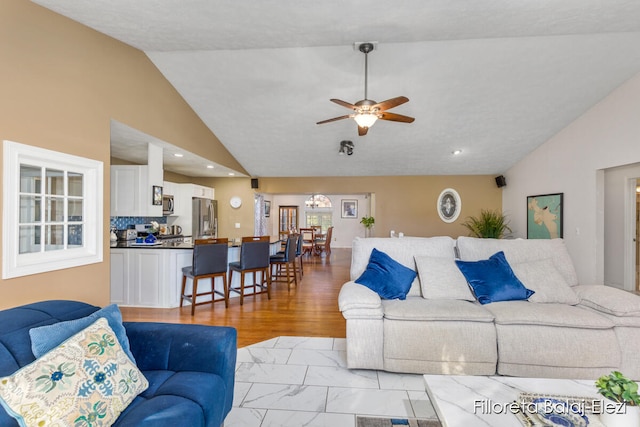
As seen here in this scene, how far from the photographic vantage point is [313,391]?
6.91 ft

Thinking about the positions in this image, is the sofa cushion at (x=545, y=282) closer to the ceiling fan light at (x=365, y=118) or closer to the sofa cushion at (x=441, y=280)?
the sofa cushion at (x=441, y=280)

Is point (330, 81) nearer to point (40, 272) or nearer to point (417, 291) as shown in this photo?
point (417, 291)

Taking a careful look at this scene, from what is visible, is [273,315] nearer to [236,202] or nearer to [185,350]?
[185,350]

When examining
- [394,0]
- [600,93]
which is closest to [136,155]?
[394,0]

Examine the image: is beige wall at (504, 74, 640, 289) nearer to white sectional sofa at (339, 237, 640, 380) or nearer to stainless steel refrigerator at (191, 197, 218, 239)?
white sectional sofa at (339, 237, 640, 380)

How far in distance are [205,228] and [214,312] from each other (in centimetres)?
313

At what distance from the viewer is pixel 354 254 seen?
9.80 ft

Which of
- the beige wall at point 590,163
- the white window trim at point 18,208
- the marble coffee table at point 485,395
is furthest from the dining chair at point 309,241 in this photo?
the marble coffee table at point 485,395

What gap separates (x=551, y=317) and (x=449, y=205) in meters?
5.23

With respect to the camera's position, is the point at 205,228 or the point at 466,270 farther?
the point at 205,228

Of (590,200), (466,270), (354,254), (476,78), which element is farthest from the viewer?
(590,200)

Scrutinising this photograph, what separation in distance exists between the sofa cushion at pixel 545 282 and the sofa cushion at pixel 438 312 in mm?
Answer: 607

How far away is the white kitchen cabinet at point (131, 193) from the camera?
4145 mm

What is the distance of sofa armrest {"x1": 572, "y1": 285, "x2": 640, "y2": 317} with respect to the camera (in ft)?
7.02
